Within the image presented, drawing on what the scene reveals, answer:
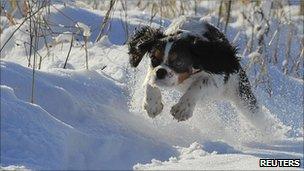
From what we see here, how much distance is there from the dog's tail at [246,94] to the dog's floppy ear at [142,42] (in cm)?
59

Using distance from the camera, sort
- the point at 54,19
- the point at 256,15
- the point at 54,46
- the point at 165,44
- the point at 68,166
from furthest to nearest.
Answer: the point at 256,15 → the point at 54,19 → the point at 54,46 → the point at 165,44 → the point at 68,166

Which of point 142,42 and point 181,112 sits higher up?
point 142,42

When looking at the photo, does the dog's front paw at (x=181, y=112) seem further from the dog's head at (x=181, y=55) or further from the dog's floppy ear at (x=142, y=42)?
the dog's floppy ear at (x=142, y=42)

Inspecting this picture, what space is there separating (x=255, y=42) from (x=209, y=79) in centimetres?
249

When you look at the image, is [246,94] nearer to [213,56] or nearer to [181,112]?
[213,56]

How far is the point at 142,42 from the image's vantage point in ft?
13.0

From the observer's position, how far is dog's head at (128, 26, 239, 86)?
3.62 metres

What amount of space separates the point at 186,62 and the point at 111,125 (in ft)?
1.71

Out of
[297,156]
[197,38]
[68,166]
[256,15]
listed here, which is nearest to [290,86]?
[256,15]

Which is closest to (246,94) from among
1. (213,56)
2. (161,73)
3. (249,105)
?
(249,105)

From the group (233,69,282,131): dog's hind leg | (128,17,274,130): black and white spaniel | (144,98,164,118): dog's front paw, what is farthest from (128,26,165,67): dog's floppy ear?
(233,69,282,131): dog's hind leg

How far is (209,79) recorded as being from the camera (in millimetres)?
3850

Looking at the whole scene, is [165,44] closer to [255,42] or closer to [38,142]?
[38,142]

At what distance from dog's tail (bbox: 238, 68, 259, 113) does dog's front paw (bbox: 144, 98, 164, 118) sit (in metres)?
0.66
